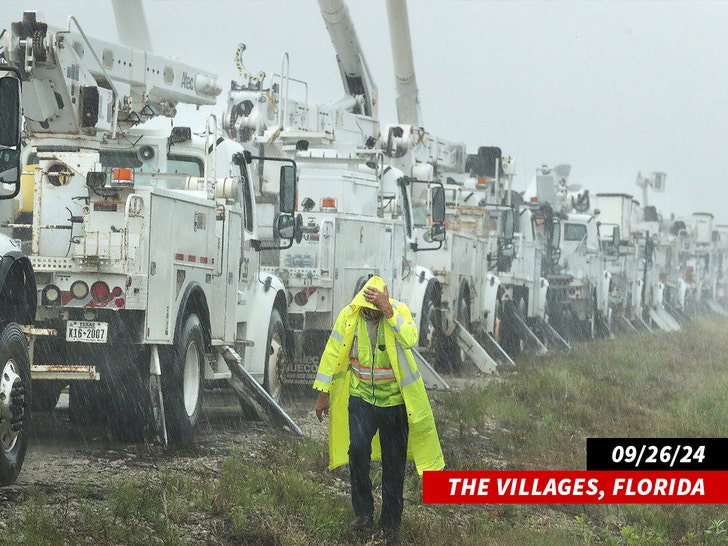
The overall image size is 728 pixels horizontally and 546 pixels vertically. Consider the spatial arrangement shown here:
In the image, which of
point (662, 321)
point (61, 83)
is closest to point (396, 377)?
point (61, 83)

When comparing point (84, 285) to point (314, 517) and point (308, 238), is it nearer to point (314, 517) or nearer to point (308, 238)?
point (314, 517)

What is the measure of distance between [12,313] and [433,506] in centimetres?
312

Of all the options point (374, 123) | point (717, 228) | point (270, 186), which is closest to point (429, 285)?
point (270, 186)

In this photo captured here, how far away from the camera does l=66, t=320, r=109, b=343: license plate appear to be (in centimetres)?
891

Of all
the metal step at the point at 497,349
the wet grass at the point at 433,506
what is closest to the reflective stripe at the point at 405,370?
the wet grass at the point at 433,506

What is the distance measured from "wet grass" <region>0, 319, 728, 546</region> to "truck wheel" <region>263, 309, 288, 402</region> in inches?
62.1

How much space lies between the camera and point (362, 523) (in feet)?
25.2

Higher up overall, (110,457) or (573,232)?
(573,232)

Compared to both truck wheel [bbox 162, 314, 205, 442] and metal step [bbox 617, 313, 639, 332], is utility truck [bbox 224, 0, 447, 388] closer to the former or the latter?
truck wheel [bbox 162, 314, 205, 442]

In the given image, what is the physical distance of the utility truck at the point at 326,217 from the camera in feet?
45.4

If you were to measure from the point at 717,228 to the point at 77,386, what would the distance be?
5731cm

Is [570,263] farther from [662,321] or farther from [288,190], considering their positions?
[288,190]

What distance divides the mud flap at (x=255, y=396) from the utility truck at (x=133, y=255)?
1 cm
